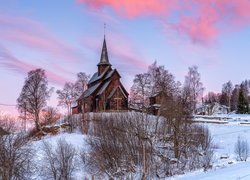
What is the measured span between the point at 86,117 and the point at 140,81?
49.9ft

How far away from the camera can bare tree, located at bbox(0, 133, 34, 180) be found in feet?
89.8

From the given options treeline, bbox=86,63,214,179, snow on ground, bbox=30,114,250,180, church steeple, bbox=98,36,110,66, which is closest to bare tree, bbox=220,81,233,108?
church steeple, bbox=98,36,110,66

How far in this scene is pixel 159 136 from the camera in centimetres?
3647

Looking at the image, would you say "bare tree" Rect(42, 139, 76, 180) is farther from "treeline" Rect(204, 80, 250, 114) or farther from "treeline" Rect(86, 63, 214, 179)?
"treeline" Rect(204, 80, 250, 114)

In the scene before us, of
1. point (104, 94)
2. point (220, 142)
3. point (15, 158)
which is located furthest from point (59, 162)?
point (104, 94)

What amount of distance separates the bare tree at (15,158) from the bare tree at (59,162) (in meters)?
2.24

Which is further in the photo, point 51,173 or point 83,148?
point 83,148

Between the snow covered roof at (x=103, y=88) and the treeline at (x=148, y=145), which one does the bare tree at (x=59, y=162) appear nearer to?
the treeline at (x=148, y=145)

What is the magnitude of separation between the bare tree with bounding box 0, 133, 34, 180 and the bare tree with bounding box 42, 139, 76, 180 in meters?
2.24

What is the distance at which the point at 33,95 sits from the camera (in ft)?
219

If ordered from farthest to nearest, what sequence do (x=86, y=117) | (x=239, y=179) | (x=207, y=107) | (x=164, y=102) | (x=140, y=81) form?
(x=207, y=107) → (x=140, y=81) → (x=86, y=117) → (x=164, y=102) → (x=239, y=179)

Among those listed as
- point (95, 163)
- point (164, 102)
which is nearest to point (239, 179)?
point (95, 163)

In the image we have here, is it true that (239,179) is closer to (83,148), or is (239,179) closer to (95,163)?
(95,163)

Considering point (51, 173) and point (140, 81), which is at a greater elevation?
point (140, 81)
